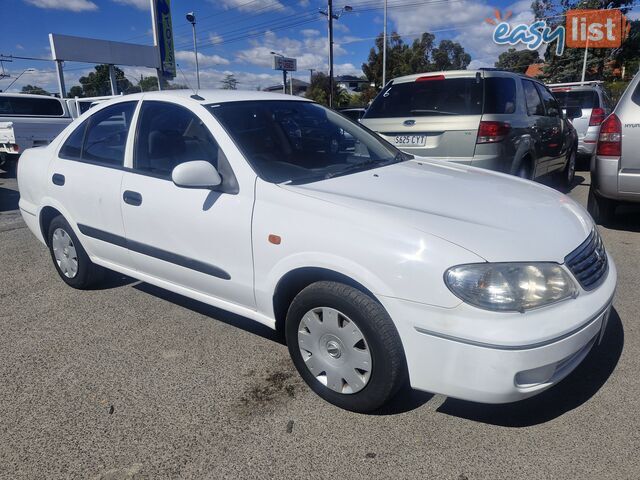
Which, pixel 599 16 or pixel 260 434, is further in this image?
pixel 599 16

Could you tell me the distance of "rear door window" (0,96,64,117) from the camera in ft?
39.0

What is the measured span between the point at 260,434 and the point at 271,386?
414 mm

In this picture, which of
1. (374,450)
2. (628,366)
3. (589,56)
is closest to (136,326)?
(374,450)

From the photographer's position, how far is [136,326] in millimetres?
3537

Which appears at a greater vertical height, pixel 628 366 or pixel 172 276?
pixel 172 276

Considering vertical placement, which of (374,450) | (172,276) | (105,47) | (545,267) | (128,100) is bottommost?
(374,450)

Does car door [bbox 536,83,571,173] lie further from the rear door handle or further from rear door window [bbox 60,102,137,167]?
the rear door handle

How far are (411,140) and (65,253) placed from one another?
3700mm

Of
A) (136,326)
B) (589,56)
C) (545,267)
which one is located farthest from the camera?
(589,56)

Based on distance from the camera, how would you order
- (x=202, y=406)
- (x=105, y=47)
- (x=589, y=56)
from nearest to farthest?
1. (x=202, y=406)
2. (x=105, y=47)
3. (x=589, y=56)

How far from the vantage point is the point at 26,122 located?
10.3m

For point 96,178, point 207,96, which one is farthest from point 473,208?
point 96,178

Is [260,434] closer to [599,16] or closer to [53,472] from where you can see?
[53,472]

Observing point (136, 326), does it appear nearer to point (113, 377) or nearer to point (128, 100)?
point (113, 377)
